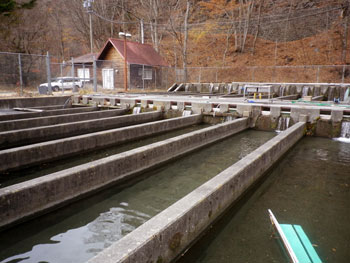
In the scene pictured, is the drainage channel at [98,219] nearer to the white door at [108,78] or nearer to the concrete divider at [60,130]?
the concrete divider at [60,130]

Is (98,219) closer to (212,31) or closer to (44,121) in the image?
(44,121)

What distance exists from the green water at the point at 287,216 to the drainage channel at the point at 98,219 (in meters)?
1.36

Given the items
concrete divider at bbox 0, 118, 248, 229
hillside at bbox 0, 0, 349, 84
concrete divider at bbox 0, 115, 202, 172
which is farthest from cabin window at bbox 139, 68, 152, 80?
concrete divider at bbox 0, 118, 248, 229

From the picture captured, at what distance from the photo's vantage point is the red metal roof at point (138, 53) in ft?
102

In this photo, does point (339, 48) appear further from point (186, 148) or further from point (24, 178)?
point (24, 178)

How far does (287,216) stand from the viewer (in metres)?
5.11

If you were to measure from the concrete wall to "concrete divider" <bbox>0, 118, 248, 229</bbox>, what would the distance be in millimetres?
12365

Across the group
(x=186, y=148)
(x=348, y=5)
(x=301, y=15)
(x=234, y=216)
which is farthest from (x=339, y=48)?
(x=234, y=216)

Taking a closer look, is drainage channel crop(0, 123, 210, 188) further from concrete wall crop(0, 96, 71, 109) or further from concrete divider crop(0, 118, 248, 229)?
concrete wall crop(0, 96, 71, 109)

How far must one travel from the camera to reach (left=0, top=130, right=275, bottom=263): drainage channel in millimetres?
4004

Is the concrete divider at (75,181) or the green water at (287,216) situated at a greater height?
the concrete divider at (75,181)

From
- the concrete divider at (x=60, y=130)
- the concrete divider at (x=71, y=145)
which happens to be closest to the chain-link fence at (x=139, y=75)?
the concrete divider at (x=60, y=130)

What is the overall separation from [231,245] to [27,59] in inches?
1382

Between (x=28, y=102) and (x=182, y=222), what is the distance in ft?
53.0
